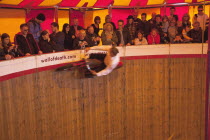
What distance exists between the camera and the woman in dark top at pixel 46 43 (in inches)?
212

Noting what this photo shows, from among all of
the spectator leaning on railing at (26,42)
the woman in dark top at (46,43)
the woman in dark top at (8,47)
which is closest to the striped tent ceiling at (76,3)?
the woman in dark top at (46,43)

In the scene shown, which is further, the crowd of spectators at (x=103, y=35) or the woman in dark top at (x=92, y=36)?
the woman in dark top at (x=92, y=36)

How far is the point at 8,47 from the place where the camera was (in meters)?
4.82

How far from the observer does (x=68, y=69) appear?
590 cm

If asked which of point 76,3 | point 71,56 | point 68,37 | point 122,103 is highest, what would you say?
point 76,3

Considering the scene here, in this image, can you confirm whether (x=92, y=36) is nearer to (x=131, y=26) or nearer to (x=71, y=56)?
(x=71, y=56)

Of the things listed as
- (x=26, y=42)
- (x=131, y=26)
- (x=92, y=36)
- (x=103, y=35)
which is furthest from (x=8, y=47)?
(x=131, y=26)

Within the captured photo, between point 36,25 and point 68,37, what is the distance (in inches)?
29.8

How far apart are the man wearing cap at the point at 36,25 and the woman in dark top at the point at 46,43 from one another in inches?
7.5

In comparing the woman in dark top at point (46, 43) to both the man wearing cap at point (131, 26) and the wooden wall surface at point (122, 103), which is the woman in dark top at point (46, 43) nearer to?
the wooden wall surface at point (122, 103)

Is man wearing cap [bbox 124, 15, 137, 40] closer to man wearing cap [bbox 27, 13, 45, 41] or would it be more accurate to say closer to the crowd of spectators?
the crowd of spectators

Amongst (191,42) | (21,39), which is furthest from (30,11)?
(191,42)

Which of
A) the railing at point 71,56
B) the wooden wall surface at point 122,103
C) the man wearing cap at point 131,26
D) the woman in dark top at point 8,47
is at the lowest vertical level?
the wooden wall surface at point 122,103

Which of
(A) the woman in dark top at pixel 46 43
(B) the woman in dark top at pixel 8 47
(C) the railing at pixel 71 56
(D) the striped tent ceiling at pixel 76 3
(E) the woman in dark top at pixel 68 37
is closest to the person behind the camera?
(B) the woman in dark top at pixel 8 47
